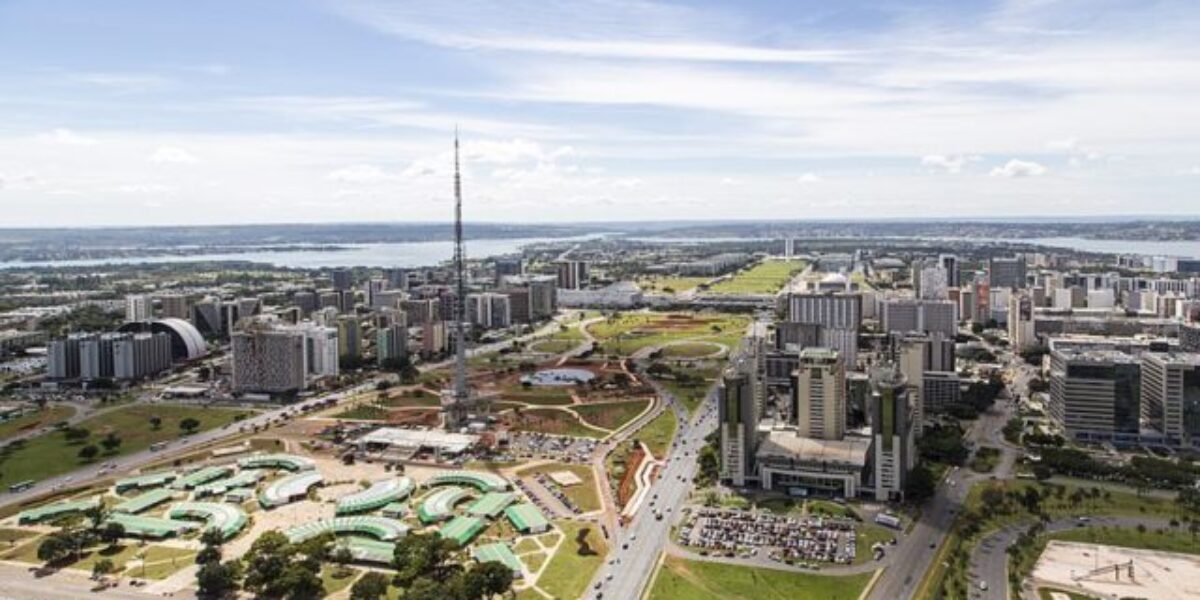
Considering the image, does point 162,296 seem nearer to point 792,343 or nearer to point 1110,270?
point 792,343

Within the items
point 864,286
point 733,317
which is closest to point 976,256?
point 864,286

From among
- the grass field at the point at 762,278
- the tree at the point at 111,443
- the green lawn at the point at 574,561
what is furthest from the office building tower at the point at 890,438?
the grass field at the point at 762,278

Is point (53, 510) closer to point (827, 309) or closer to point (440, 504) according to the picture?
point (440, 504)

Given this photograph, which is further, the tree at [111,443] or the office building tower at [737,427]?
the tree at [111,443]

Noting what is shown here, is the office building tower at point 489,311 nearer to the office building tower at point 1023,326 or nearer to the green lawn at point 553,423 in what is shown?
the green lawn at point 553,423

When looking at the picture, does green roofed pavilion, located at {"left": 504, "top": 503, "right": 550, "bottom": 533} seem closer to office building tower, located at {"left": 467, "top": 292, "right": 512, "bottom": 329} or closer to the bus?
the bus

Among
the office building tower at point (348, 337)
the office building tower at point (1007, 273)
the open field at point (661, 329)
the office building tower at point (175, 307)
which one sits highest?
the office building tower at point (1007, 273)
